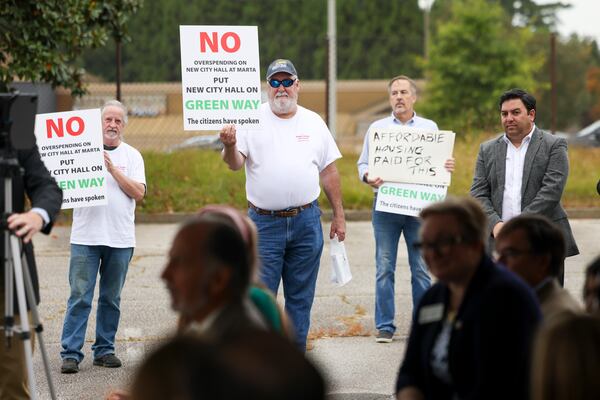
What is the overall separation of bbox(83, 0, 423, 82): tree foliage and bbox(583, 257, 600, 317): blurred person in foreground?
5077cm

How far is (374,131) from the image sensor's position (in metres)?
9.69

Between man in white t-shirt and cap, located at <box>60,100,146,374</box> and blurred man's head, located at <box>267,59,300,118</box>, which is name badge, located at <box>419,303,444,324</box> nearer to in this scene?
blurred man's head, located at <box>267,59,300,118</box>

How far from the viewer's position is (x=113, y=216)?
27.6 feet

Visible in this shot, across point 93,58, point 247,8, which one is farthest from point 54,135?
point 247,8

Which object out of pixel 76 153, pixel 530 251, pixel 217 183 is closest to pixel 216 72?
pixel 76 153

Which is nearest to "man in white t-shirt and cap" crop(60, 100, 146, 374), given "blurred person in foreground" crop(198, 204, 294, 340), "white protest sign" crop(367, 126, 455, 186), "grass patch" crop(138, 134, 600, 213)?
"white protest sign" crop(367, 126, 455, 186)

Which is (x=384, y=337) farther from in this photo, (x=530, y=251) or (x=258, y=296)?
(x=258, y=296)

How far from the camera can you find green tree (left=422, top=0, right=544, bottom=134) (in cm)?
3981

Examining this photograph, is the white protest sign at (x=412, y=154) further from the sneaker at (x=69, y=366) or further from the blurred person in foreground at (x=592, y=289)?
the blurred person in foreground at (x=592, y=289)

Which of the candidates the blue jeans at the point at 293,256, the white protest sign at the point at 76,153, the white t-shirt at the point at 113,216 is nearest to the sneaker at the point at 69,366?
the white t-shirt at the point at 113,216

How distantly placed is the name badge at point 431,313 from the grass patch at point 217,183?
44.9 feet

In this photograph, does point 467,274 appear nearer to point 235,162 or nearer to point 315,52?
point 235,162

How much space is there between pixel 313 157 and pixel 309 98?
3984cm

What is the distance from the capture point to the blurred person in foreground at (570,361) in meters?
2.99
